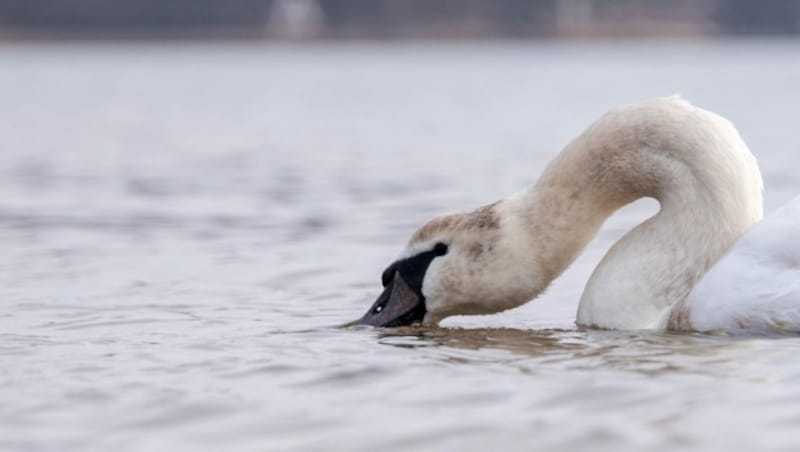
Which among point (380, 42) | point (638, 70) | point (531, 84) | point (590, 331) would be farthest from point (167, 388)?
point (380, 42)

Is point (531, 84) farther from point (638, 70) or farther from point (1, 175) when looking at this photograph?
point (1, 175)

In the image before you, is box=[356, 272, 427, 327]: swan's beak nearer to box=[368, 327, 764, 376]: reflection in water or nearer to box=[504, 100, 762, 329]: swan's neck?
box=[368, 327, 764, 376]: reflection in water

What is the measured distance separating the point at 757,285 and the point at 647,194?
2.60 ft

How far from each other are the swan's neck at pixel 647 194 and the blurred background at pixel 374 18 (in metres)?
105

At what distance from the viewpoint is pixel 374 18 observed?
4542 inches

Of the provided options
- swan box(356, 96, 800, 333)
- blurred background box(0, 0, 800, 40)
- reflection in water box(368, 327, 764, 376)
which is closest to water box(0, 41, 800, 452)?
reflection in water box(368, 327, 764, 376)

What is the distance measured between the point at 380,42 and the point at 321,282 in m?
106

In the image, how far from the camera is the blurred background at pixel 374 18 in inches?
4459

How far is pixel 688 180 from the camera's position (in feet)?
24.6

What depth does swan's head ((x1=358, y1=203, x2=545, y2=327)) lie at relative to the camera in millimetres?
7535

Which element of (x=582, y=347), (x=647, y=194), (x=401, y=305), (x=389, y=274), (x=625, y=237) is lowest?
(x=582, y=347)

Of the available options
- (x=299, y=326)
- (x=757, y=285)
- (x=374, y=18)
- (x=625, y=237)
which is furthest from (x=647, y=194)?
(x=374, y=18)

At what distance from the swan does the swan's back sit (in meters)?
0.11

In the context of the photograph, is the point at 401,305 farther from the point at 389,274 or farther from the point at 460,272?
the point at 460,272
